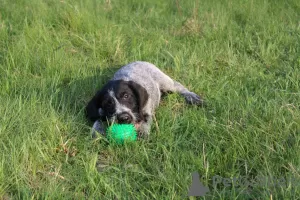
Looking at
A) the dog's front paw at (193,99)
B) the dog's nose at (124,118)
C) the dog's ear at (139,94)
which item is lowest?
the dog's front paw at (193,99)

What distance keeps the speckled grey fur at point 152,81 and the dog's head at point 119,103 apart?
0.13m

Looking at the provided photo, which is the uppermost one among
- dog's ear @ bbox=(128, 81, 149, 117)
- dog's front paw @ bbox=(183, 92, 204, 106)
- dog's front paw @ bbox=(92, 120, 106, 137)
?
dog's ear @ bbox=(128, 81, 149, 117)

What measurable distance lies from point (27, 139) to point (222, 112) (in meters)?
1.88

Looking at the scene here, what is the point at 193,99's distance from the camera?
4312mm

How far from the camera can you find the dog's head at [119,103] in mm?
3783

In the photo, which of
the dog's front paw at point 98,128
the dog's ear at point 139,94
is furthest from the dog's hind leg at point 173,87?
the dog's front paw at point 98,128

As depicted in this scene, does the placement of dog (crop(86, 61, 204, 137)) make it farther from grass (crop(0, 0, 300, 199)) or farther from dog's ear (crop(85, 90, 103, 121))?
grass (crop(0, 0, 300, 199))

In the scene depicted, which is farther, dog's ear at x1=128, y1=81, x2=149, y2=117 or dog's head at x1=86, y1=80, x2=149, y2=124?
dog's ear at x1=128, y1=81, x2=149, y2=117

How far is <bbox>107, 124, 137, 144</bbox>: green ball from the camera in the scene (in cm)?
343

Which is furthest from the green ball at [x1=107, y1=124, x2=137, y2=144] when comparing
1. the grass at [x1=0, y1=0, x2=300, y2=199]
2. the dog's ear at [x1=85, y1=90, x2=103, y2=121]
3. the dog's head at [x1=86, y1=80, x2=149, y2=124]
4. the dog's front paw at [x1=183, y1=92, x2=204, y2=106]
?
the dog's front paw at [x1=183, y1=92, x2=204, y2=106]

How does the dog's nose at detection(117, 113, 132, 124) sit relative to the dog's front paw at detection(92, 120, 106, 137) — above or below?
above

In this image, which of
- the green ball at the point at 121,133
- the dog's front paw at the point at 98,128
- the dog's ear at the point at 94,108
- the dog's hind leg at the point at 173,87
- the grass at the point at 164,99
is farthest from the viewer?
the dog's hind leg at the point at 173,87

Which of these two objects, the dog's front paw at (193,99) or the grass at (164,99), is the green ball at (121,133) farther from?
the dog's front paw at (193,99)

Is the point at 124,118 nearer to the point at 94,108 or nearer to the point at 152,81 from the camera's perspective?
the point at 94,108
